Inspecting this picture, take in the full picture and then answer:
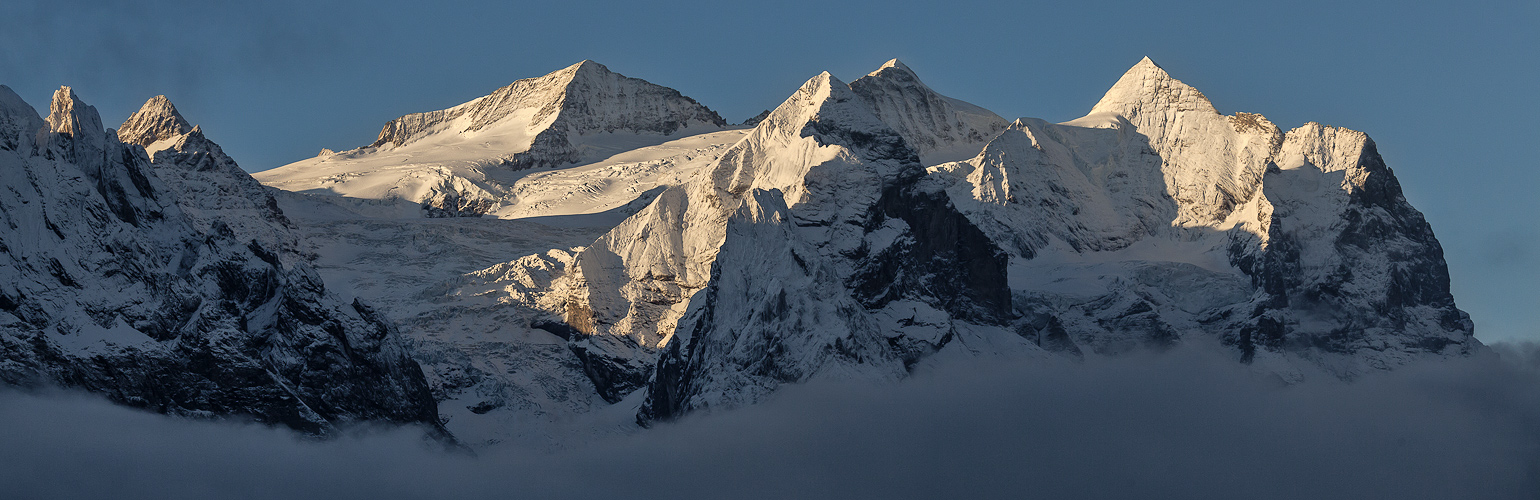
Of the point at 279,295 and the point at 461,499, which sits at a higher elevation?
the point at 279,295

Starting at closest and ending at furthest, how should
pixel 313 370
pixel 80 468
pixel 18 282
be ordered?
pixel 80 468 → pixel 18 282 → pixel 313 370

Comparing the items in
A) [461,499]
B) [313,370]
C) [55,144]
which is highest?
[55,144]

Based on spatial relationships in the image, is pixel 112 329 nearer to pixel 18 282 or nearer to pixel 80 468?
Answer: pixel 18 282

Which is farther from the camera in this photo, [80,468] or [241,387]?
[241,387]

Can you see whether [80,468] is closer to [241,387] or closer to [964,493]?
[241,387]

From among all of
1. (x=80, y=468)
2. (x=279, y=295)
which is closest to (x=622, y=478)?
(x=279, y=295)

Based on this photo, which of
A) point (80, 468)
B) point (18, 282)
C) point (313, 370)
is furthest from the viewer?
point (313, 370)

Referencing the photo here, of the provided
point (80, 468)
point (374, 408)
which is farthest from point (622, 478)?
point (80, 468)
